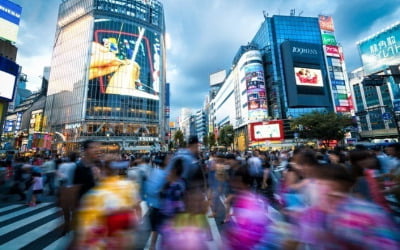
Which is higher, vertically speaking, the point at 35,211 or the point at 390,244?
the point at 390,244

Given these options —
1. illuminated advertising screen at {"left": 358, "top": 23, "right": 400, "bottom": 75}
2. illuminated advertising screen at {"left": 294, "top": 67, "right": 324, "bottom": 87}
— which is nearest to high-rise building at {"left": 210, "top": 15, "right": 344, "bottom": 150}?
illuminated advertising screen at {"left": 294, "top": 67, "right": 324, "bottom": 87}

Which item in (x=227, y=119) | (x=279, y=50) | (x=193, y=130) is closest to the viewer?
(x=279, y=50)

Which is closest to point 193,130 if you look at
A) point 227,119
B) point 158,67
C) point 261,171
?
point 227,119

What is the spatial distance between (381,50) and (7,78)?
7862 centimetres

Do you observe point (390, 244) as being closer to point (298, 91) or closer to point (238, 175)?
point (238, 175)

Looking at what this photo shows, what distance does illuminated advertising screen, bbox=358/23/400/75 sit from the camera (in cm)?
5034

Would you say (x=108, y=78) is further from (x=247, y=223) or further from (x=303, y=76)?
(x=247, y=223)

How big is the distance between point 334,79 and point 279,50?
19.3 metres

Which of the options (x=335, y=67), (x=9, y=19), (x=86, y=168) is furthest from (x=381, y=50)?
(x=9, y=19)

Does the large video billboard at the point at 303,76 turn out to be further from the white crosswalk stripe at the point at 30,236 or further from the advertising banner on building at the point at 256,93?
the white crosswalk stripe at the point at 30,236

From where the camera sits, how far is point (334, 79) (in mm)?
58875

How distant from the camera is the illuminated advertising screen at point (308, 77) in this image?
53.6 meters

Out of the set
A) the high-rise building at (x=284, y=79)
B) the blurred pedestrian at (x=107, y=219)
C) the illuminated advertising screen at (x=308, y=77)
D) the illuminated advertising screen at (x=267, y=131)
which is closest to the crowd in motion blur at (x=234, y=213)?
the blurred pedestrian at (x=107, y=219)

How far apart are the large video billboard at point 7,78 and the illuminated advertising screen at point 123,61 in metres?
30.2
